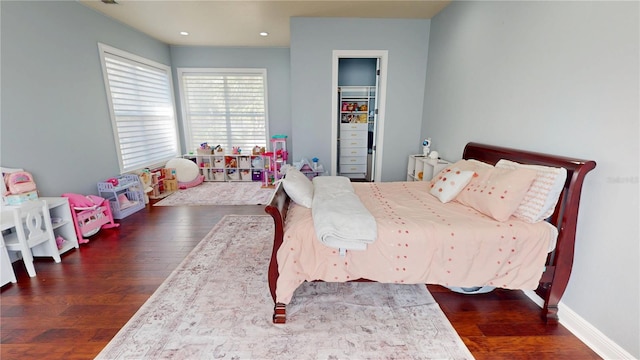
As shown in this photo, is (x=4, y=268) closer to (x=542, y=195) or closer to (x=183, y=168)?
(x=183, y=168)

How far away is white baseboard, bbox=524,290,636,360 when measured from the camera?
1.50 meters

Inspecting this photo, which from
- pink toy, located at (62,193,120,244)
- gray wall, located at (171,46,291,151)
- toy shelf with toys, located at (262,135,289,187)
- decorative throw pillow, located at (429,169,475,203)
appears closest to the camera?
decorative throw pillow, located at (429,169,475,203)

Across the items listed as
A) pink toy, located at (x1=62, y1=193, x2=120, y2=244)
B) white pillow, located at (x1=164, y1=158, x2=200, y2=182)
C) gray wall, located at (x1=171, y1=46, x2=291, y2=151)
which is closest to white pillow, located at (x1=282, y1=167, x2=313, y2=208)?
pink toy, located at (x1=62, y1=193, x2=120, y2=244)

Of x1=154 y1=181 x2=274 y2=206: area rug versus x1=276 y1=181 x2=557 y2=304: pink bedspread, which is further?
x1=154 y1=181 x2=274 y2=206: area rug

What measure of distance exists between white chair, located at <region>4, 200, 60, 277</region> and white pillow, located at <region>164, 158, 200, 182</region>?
8.59 ft

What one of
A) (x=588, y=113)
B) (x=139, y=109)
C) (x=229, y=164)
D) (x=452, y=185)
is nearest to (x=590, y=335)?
(x=452, y=185)

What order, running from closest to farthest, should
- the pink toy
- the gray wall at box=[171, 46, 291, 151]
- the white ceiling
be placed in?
the pink toy → the white ceiling → the gray wall at box=[171, 46, 291, 151]

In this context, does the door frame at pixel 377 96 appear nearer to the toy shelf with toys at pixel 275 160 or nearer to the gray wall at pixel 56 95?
the toy shelf with toys at pixel 275 160

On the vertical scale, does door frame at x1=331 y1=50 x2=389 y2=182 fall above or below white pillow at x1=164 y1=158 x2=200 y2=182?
above

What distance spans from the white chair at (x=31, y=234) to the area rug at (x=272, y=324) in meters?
1.25

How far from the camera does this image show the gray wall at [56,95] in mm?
2600

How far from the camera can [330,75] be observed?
4.04 metres

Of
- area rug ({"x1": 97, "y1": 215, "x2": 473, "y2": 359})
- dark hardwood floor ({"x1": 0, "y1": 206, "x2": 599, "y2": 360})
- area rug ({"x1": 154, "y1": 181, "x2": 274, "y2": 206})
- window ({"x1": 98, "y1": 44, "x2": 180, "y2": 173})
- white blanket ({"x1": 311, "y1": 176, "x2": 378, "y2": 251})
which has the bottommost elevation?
dark hardwood floor ({"x1": 0, "y1": 206, "x2": 599, "y2": 360})

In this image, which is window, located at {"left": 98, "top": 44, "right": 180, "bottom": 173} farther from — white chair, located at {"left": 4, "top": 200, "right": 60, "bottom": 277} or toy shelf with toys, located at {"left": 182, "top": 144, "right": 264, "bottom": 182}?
white chair, located at {"left": 4, "top": 200, "right": 60, "bottom": 277}
